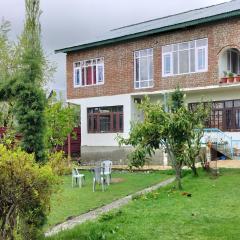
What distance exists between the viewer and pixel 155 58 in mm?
28531

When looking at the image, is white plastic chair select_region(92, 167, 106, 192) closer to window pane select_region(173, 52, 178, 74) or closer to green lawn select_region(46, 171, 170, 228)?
green lawn select_region(46, 171, 170, 228)

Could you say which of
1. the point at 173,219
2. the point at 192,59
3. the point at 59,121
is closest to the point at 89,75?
the point at 59,121

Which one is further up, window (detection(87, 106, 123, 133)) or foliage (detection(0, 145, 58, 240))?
window (detection(87, 106, 123, 133))

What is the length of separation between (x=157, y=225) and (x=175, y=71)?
1880cm

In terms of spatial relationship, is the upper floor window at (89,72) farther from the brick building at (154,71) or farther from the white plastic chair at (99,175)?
the white plastic chair at (99,175)

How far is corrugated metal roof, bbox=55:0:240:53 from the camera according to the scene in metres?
25.2

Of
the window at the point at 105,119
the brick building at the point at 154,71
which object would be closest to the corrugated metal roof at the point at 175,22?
the brick building at the point at 154,71

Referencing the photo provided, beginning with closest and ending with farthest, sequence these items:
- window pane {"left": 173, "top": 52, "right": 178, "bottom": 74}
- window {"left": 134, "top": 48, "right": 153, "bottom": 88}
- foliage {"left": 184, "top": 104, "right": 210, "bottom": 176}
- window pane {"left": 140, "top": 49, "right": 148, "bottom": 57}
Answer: foliage {"left": 184, "top": 104, "right": 210, "bottom": 176}
window pane {"left": 173, "top": 52, "right": 178, "bottom": 74}
window {"left": 134, "top": 48, "right": 153, "bottom": 88}
window pane {"left": 140, "top": 49, "right": 148, "bottom": 57}

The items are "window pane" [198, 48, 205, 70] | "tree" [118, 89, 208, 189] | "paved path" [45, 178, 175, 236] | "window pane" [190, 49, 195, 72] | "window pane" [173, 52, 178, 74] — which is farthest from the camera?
"window pane" [173, 52, 178, 74]

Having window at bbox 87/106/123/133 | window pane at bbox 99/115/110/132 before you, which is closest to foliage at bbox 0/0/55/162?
window at bbox 87/106/123/133

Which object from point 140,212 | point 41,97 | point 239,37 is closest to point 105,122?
point 239,37

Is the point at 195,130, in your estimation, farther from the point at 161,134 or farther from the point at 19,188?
the point at 19,188

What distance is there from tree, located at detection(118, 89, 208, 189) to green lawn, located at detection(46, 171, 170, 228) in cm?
171

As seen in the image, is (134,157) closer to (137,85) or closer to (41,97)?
(41,97)
